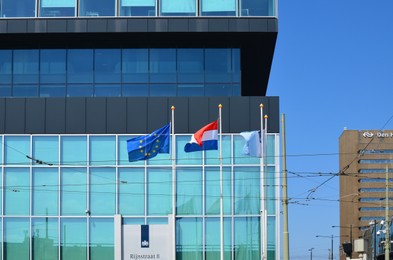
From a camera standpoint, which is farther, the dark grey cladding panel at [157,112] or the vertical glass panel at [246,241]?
the dark grey cladding panel at [157,112]

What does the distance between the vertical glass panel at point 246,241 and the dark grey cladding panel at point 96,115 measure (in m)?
7.27

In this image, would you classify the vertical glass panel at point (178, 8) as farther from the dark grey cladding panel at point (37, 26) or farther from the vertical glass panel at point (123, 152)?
the vertical glass panel at point (123, 152)

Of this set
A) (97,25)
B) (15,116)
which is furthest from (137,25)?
(15,116)

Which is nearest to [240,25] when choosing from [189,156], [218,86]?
[218,86]

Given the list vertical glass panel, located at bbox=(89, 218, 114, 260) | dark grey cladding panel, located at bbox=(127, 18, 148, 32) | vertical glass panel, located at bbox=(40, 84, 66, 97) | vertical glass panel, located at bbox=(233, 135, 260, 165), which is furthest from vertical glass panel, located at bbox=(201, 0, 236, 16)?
vertical glass panel, located at bbox=(89, 218, 114, 260)

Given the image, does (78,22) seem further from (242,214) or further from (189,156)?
(242,214)

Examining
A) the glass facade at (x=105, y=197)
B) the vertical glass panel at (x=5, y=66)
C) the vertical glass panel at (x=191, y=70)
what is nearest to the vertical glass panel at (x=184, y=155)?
the glass facade at (x=105, y=197)

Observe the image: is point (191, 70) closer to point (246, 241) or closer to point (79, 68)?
point (79, 68)

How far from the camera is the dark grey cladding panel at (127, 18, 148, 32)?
44500 millimetres

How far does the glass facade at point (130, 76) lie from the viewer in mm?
44906

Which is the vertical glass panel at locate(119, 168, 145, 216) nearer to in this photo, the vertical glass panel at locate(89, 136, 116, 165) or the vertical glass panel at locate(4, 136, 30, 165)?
the vertical glass panel at locate(89, 136, 116, 165)

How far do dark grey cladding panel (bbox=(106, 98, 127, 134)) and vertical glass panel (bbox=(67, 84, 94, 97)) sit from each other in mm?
1652

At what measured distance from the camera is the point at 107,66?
45.2 metres

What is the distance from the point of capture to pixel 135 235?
143ft
